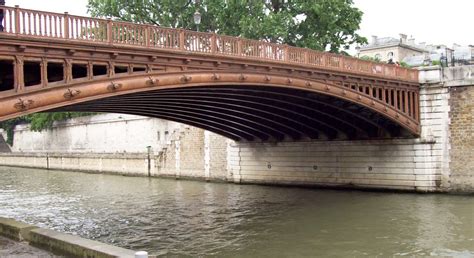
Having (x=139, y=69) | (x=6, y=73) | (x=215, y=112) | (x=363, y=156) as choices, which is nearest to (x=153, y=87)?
(x=139, y=69)

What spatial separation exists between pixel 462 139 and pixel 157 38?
14.6 meters

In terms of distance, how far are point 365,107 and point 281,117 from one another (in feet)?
14.1

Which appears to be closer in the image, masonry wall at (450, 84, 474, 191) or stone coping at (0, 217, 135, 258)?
stone coping at (0, 217, 135, 258)

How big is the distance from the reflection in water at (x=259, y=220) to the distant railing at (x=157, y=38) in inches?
198

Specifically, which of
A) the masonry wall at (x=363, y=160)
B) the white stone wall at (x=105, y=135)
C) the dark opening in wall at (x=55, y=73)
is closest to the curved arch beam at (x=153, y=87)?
Result: the dark opening in wall at (x=55, y=73)

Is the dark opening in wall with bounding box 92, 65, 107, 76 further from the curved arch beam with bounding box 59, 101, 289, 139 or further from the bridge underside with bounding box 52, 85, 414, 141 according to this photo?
the curved arch beam with bounding box 59, 101, 289, 139

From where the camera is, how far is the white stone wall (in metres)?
38.8

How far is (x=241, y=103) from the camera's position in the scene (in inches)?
856

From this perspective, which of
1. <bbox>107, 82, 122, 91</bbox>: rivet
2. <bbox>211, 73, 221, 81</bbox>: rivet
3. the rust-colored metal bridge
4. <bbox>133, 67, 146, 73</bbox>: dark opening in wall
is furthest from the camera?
<bbox>211, 73, 221, 81</bbox>: rivet

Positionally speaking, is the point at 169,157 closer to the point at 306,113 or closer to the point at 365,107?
the point at 306,113

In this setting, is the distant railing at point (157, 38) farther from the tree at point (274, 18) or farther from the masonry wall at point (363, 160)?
the tree at point (274, 18)

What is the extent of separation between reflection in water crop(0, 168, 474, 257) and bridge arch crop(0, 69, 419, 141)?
303 cm

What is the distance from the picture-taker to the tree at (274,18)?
3303 cm

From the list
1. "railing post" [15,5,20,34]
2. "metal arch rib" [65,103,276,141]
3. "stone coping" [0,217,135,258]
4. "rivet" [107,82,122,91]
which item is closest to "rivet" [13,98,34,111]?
"railing post" [15,5,20,34]
